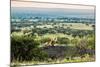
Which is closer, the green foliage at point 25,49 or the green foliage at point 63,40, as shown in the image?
the green foliage at point 25,49

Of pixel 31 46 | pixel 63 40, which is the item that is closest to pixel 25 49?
pixel 31 46

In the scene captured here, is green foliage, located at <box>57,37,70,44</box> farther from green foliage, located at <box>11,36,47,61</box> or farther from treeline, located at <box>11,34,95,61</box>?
green foliage, located at <box>11,36,47,61</box>

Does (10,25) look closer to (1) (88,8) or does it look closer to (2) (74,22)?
(2) (74,22)

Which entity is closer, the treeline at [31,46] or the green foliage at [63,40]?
the treeline at [31,46]

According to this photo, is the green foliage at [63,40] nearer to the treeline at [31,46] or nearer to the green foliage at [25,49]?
the treeline at [31,46]

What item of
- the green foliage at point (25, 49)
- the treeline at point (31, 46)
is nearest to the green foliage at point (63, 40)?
the treeline at point (31, 46)

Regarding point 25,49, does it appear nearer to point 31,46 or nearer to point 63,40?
point 31,46

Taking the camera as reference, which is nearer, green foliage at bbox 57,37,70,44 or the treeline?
the treeline

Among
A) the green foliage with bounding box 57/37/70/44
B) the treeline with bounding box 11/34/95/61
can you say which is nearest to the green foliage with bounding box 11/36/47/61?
the treeline with bounding box 11/34/95/61
